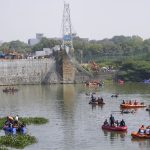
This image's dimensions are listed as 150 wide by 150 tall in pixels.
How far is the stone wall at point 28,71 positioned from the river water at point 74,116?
21888mm

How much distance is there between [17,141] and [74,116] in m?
21.2

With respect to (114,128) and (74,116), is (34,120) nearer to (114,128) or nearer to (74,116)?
(74,116)

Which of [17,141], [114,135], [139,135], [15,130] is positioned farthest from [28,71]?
[17,141]

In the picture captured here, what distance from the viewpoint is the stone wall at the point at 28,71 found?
140 meters

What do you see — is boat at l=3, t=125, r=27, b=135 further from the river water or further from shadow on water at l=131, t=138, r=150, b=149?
shadow on water at l=131, t=138, r=150, b=149

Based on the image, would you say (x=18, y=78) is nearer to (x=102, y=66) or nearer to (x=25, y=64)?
(x=25, y=64)

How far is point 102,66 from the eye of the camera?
160m

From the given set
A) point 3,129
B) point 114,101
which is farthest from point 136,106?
point 3,129

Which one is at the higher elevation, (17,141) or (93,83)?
(93,83)

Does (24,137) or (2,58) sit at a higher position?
(2,58)

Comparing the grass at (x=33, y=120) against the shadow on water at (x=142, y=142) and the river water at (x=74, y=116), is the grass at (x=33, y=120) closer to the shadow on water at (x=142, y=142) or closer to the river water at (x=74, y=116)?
the river water at (x=74, y=116)

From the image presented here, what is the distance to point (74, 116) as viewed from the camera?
245ft

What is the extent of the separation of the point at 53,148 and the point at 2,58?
311 feet

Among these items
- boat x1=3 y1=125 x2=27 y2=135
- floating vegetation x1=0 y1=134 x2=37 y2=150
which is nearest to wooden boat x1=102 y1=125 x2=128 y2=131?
boat x1=3 y1=125 x2=27 y2=135
